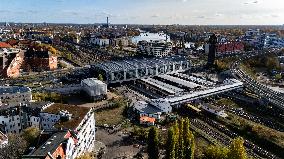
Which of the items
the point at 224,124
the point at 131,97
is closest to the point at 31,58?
the point at 131,97

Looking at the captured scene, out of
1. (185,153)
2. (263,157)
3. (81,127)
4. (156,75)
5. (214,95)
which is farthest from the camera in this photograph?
(156,75)

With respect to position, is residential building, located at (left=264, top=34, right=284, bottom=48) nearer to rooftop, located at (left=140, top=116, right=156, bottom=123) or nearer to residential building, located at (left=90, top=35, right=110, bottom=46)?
residential building, located at (left=90, top=35, right=110, bottom=46)

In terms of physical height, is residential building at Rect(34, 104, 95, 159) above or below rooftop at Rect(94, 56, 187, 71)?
below

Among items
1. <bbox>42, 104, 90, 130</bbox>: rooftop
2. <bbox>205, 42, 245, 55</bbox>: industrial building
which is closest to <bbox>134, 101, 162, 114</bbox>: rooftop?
<bbox>42, 104, 90, 130</bbox>: rooftop

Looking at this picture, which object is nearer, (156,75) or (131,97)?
→ (131,97)

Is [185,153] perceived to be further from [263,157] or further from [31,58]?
[31,58]

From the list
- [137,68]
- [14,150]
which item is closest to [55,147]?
[14,150]

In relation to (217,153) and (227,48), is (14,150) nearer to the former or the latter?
(217,153)
